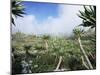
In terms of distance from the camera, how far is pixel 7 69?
303 centimetres

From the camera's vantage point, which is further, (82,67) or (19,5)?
(82,67)

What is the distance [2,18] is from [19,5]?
1.14 ft

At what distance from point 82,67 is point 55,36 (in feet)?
2.19

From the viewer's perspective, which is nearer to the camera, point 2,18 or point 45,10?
point 2,18

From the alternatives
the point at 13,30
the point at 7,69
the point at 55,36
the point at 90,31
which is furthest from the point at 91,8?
the point at 7,69

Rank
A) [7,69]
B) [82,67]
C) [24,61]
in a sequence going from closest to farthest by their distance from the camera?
1. [7,69]
2. [24,61]
3. [82,67]

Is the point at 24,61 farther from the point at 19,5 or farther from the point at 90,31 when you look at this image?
the point at 90,31

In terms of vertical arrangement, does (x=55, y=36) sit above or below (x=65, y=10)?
below

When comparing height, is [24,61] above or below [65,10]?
below

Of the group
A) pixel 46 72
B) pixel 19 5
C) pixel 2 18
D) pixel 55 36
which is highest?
pixel 19 5

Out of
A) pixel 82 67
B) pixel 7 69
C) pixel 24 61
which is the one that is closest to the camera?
pixel 7 69

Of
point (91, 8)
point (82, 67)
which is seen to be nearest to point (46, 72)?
point (82, 67)

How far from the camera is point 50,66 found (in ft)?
11.0

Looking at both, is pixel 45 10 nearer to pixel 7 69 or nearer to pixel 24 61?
pixel 24 61
